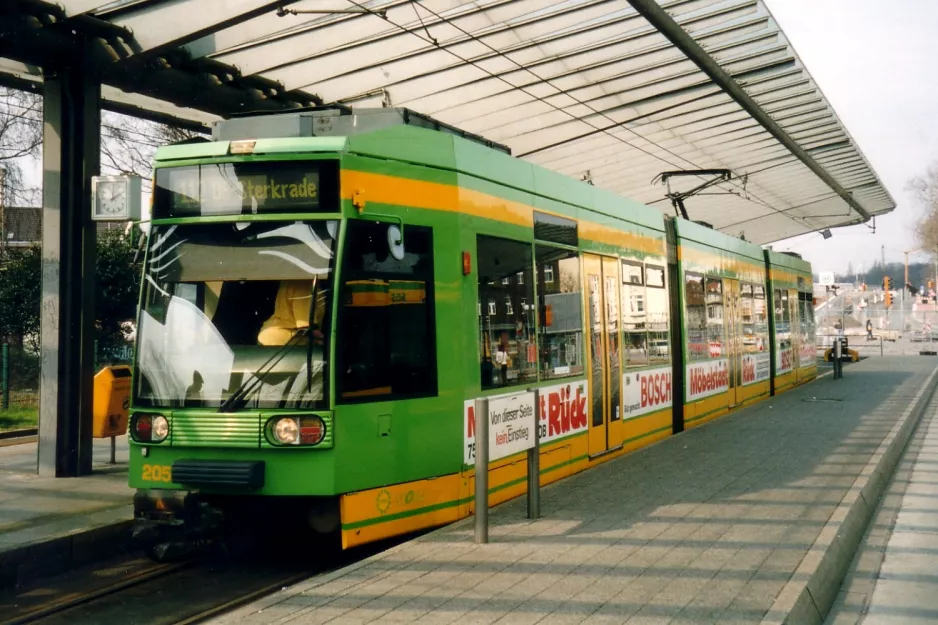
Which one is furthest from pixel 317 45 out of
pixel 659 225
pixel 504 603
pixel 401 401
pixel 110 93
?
pixel 504 603

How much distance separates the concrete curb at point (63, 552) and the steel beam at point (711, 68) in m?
8.46

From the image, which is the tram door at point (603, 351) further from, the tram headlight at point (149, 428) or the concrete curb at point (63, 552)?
the tram headlight at point (149, 428)

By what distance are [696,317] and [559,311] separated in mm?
6569

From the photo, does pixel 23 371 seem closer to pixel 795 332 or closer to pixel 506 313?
pixel 506 313

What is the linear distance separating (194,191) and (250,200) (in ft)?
1.47

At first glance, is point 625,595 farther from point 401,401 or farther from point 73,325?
point 73,325

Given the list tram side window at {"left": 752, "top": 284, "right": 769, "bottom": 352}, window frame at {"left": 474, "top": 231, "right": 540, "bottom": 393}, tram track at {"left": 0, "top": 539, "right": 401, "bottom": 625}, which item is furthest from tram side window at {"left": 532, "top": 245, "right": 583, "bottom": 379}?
tram side window at {"left": 752, "top": 284, "right": 769, "bottom": 352}

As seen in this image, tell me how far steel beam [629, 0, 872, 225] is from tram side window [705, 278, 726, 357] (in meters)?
3.36

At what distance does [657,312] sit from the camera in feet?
45.3

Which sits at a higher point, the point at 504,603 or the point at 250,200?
the point at 250,200

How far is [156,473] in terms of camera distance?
717 centimetres

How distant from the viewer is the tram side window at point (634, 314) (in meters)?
12.3

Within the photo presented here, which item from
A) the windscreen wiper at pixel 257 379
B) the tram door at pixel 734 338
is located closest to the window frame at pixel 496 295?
the windscreen wiper at pixel 257 379

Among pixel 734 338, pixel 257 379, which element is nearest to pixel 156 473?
pixel 257 379
